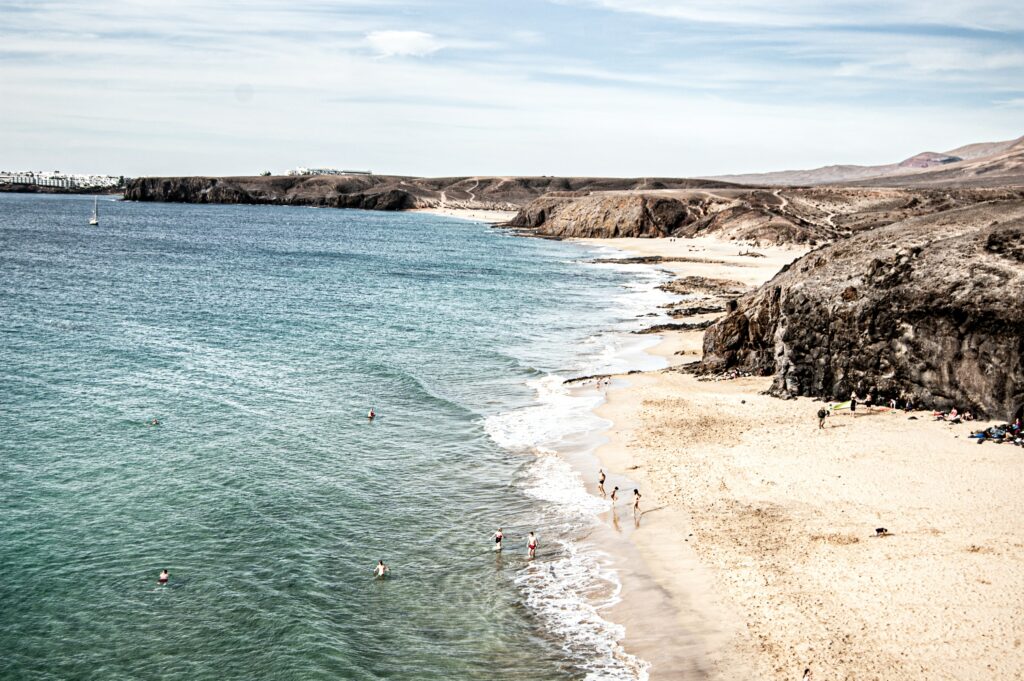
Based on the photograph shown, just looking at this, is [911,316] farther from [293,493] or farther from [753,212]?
[753,212]

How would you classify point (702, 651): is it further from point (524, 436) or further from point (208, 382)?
point (208, 382)

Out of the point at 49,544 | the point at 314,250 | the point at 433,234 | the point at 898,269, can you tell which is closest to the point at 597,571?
the point at 49,544

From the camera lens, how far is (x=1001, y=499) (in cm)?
2567

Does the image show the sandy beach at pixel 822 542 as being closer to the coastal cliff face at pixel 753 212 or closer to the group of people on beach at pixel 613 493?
the group of people on beach at pixel 613 493

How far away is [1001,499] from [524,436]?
62.5ft

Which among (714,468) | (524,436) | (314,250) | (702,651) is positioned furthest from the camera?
(314,250)

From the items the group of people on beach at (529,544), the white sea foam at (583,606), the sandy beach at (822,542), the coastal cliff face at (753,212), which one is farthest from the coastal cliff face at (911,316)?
the coastal cliff face at (753,212)

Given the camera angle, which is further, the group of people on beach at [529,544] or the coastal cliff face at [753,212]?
the coastal cliff face at [753,212]

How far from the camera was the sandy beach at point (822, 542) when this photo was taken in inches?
746

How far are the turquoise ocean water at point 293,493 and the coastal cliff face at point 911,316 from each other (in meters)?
11.3

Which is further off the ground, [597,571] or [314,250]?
[314,250]

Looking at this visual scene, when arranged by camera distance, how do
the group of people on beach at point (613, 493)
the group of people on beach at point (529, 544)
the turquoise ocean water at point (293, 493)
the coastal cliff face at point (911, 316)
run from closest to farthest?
the turquoise ocean water at point (293, 493), the group of people on beach at point (529, 544), the group of people on beach at point (613, 493), the coastal cliff face at point (911, 316)

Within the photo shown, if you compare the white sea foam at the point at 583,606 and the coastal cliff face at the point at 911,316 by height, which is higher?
the coastal cliff face at the point at 911,316

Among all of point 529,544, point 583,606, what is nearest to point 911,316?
point 529,544
